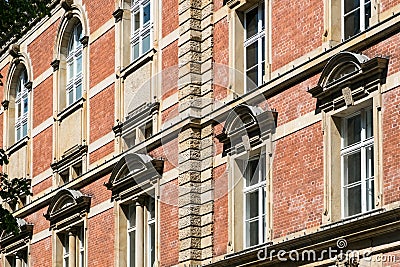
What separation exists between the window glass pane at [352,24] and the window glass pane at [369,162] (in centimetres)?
211

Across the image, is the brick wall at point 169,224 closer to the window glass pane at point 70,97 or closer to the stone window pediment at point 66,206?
the stone window pediment at point 66,206

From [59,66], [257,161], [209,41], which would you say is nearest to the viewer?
[257,161]

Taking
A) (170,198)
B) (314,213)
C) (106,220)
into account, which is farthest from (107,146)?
(314,213)

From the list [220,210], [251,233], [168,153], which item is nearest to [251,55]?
[220,210]

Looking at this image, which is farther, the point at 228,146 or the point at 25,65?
the point at 25,65

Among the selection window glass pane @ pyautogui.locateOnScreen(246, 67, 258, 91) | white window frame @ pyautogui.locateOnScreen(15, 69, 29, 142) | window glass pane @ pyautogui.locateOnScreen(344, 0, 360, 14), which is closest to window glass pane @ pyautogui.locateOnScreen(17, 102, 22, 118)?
white window frame @ pyautogui.locateOnScreen(15, 69, 29, 142)

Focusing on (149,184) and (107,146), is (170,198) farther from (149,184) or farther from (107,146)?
(107,146)

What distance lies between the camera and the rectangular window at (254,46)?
958 inches

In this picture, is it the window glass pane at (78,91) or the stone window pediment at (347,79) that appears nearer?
the stone window pediment at (347,79)

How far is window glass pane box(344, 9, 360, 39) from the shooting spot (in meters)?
21.2

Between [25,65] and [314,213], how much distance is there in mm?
17274

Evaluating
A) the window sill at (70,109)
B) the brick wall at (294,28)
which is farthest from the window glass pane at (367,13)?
the window sill at (70,109)

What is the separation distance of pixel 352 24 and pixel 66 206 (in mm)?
12580

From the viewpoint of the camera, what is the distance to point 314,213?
21.4m
